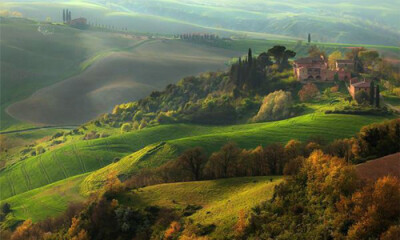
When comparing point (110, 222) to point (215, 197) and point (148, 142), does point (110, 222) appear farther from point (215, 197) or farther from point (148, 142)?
point (148, 142)

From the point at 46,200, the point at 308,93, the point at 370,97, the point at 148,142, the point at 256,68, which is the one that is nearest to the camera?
the point at 46,200

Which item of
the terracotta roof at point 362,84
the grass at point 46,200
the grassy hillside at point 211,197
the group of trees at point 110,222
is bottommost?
the grass at point 46,200

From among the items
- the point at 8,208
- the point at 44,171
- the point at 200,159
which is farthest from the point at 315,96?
the point at 8,208

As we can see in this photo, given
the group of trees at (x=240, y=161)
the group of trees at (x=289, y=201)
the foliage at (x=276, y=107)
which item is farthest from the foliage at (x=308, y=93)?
the group of trees at (x=240, y=161)

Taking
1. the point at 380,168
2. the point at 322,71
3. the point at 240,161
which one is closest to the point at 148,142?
the point at 322,71

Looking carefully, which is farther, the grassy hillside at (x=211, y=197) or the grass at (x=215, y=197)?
the grassy hillside at (x=211, y=197)

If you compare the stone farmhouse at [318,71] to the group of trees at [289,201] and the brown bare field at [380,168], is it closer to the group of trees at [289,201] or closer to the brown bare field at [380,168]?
the group of trees at [289,201]
